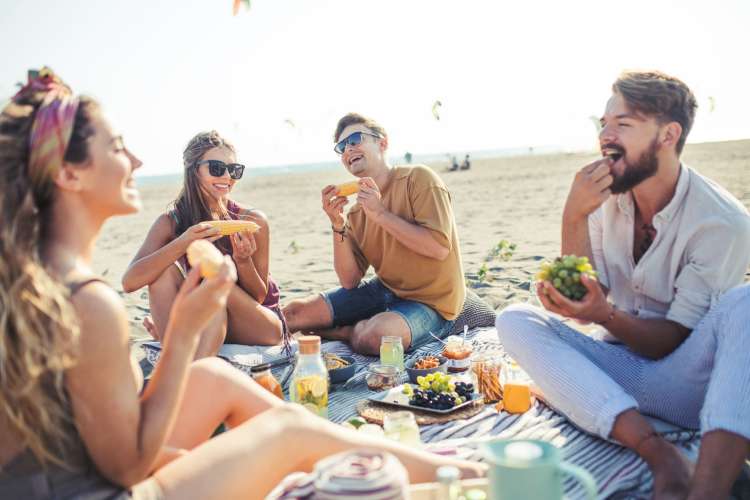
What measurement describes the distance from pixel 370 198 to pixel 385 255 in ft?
2.34

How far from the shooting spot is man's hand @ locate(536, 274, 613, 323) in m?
3.35

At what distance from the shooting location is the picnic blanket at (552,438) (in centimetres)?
318

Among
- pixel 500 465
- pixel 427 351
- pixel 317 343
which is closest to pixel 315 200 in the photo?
pixel 427 351

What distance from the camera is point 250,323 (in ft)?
17.1

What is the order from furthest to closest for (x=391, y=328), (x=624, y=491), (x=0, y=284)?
(x=391, y=328) < (x=624, y=491) < (x=0, y=284)

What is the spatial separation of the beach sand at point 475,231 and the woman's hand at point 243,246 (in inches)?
88.3

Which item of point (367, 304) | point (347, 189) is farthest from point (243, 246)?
point (367, 304)

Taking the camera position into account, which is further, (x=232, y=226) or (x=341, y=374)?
(x=232, y=226)

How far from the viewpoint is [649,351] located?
370 centimetres

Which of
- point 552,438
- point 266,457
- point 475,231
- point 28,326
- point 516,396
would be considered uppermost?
point 28,326

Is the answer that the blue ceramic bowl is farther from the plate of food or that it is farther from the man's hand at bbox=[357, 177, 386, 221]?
the man's hand at bbox=[357, 177, 386, 221]

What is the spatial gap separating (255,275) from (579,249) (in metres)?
2.47

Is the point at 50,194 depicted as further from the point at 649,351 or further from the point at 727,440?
the point at 649,351

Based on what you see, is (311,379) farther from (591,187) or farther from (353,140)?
(353,140)
